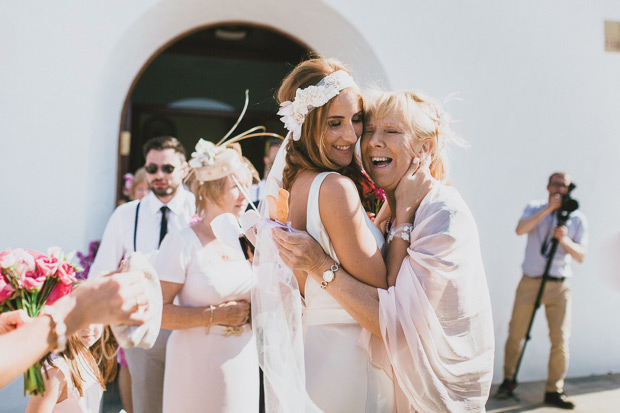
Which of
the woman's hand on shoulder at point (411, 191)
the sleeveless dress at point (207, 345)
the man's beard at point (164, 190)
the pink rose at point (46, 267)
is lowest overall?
the sleeveless dress at point (207, 345)

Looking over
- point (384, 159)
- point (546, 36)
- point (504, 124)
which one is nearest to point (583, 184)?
point (504, 124)

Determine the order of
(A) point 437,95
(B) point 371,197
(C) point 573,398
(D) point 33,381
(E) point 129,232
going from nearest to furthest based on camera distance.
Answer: (D) point 33,381 < (B) point 371,197 < (E) point 129,232 < (C) point 573,398 < (A) point 437,95

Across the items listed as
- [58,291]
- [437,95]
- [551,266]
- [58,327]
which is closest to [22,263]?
[58,291]

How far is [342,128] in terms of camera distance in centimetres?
206

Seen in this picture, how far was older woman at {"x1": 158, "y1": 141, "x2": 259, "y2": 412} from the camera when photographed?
260 cm

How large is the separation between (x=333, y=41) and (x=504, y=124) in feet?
6.14

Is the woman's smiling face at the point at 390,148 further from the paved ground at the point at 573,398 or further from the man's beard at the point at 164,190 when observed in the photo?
the paved ground at the point at 573,398

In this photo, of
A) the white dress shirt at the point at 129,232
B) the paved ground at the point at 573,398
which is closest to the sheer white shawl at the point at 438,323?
the white dress shirt at the point at 129,232

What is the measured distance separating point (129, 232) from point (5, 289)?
2163 mm

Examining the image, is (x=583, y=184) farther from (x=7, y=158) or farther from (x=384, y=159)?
(x=7, y=158)

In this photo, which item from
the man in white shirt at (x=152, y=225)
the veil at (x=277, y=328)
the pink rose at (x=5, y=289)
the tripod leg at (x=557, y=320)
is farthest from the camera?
the tripod leg at (x=557, y=320)

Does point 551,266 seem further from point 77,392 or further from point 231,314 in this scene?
point 77,392

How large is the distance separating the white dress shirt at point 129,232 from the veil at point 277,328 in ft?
5.85

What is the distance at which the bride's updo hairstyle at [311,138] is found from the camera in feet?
6.76
